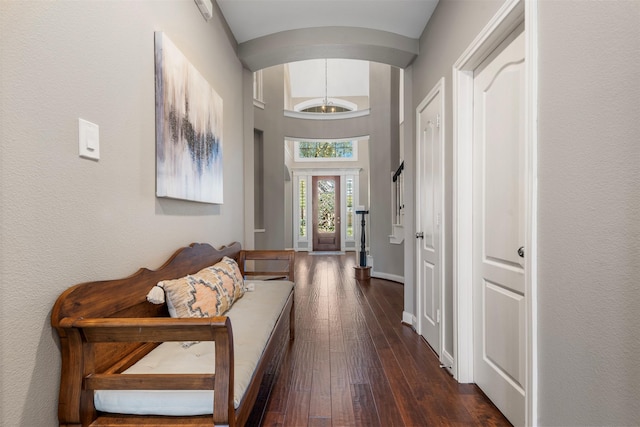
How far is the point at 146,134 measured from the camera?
1482 millimetres

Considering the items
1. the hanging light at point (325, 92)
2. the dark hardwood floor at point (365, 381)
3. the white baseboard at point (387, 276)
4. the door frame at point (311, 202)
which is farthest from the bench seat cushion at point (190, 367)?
the hanging light at point (325, 92)

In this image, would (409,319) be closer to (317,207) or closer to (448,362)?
(448,362)

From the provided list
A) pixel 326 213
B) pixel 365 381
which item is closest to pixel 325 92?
pixel 326 213

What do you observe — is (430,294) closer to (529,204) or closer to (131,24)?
(529,204)

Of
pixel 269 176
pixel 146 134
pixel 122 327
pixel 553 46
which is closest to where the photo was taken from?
pixel 122 327

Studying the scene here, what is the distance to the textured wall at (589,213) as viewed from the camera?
0.87 metres

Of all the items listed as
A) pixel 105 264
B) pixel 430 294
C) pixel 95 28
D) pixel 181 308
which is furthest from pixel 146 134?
pixel 430 294

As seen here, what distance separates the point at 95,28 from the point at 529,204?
1.78 meters

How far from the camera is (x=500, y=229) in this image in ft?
5.66

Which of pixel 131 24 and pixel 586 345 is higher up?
pixel 131 24

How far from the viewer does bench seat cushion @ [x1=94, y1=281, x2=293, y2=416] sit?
3.34 ft

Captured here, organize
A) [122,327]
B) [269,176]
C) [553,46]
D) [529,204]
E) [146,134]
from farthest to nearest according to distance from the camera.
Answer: [269,176]
[146,134]
[529,204]
[553,46]
[122,327]

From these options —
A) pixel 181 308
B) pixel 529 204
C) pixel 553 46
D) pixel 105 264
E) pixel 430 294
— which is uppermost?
pixel 553 46

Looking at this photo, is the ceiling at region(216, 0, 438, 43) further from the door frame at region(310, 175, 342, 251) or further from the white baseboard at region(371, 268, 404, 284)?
the door frame at region(310, 175, 342, 251)
